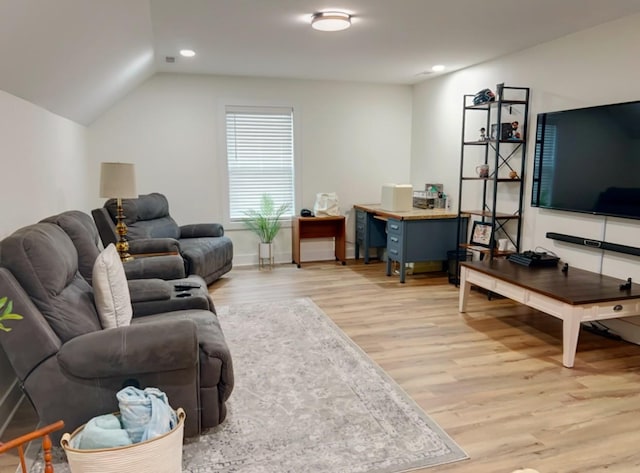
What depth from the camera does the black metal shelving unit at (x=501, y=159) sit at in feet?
14.0

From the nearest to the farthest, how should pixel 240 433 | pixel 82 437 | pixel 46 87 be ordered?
1. pixel 82 437
2. pixel 240 433
3. pixel 46 87

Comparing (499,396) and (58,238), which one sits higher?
(58,238)

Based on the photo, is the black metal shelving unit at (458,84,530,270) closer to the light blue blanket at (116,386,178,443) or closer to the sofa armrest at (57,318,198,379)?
the sofa armrest at (57,318,198,379)

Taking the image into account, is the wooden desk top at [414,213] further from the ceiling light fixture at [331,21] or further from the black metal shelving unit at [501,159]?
the ceiling light fixture at [331,21]

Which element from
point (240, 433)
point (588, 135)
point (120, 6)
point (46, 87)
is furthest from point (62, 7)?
point (588, 135)

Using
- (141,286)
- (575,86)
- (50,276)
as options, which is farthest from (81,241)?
(575,86)

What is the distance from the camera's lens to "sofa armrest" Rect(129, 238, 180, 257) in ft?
13.8

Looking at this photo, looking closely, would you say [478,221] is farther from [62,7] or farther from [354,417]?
[62,7]

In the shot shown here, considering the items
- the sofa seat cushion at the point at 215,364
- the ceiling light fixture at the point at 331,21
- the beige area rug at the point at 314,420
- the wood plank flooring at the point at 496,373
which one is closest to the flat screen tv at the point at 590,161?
the wood plank flooring at the point at 496,373

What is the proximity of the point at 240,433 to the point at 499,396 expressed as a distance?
147 cm

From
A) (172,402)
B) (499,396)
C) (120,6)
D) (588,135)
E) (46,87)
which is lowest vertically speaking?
(499,396)

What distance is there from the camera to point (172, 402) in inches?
79.8

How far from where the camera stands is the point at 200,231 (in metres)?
5.24

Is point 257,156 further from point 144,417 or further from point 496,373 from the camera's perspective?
point 144,417
